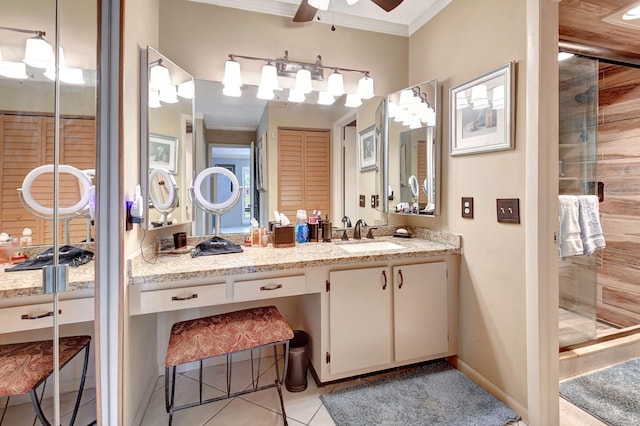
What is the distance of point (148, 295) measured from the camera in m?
1.38

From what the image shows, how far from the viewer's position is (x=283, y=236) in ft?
6.53

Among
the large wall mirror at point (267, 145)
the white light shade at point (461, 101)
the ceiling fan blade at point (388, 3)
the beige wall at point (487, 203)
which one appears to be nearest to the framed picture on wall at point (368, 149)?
the large wall mirror at point (267, 145)

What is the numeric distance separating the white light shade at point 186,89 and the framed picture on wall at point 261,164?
534 mm

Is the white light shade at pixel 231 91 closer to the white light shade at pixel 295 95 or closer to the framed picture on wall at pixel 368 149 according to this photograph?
the white light shade at pixel 295 95

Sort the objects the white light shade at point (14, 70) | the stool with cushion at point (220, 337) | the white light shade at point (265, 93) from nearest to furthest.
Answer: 1. the white light shade at point (14, 70)
2. the stool with cushion at point (220, 337)
3. the white light shade at point (265, 93)

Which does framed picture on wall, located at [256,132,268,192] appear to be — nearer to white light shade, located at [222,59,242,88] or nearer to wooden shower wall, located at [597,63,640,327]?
white light shade, located at [222,59,242,88]

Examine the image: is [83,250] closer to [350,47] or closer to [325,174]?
[325,174]

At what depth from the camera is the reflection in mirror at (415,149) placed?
2.08 metres

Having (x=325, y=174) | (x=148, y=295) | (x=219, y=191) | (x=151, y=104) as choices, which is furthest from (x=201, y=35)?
(x=148, y=295)

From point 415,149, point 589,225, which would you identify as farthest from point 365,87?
point 589,225

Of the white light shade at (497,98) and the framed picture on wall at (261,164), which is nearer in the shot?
the white light shade at (497,98)

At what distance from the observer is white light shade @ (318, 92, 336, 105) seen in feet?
7.30

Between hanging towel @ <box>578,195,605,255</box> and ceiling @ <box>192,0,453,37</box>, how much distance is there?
A: 1682mm

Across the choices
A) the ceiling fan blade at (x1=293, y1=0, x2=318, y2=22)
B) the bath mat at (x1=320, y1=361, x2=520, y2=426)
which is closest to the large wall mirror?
the ceiling fan blade at (x1=293, y1=0, x2=318, y2=22)
